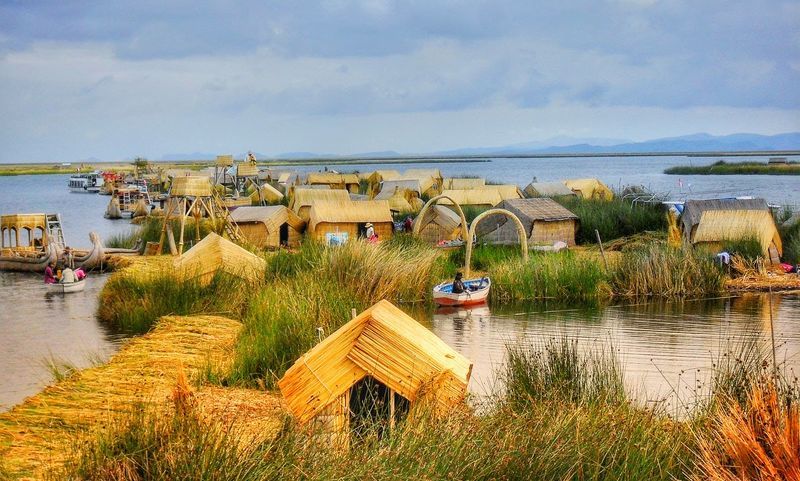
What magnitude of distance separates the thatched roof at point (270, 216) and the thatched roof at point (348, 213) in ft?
3.35

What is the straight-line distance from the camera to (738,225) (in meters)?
20.8

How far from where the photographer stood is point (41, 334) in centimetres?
1606

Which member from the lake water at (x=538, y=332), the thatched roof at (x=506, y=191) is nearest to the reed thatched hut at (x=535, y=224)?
the lake water at (x=538, y=332)

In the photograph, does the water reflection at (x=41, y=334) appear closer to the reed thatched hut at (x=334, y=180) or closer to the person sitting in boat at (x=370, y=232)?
the person sitting in boat at (x=370, y=232)

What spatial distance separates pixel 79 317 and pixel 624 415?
45.7 feet

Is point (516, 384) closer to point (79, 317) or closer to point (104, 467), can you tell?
point (104, 467)

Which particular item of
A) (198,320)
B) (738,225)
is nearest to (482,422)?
(198,320)

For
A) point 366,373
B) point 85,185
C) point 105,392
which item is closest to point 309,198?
point 105,392

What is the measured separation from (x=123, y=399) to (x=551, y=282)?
11617 millimetres

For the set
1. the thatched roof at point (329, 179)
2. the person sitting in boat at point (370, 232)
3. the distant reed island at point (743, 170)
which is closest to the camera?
the person sitting in boat at point (370, 232)

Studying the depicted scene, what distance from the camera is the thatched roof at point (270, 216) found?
2544cm

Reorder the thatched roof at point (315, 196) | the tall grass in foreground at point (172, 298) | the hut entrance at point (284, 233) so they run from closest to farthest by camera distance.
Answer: the tall grass in foreground at point (172, 298), the hut entrance at point (284, 233), the thatched roof at point (315, 196)

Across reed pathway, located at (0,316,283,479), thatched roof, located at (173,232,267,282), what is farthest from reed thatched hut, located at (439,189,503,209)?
reed pathway, located at (0,316,283,479)

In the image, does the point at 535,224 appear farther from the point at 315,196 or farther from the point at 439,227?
the point at 315,196
